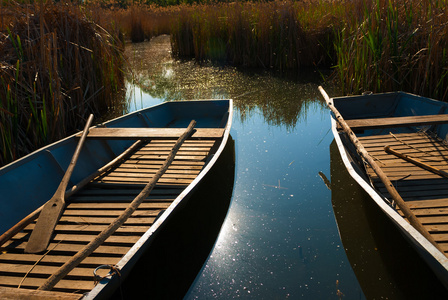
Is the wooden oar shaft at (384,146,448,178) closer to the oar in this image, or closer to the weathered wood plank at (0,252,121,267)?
the weathered wood plank at (0,252,121,267)

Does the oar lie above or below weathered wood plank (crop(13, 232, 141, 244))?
above

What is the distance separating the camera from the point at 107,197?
3.25 meters

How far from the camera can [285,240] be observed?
297 cm

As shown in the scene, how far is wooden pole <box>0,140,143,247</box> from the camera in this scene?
2545mm

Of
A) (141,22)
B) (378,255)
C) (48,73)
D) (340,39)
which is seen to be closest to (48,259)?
(378,255)

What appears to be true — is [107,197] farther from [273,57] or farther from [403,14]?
[273,57]

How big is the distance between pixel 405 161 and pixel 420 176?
394 mm

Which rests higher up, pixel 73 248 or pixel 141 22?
pixel 141 22

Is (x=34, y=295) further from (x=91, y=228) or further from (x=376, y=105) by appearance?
(x=376, y=105)

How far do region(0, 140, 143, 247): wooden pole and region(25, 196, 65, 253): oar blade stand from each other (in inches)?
5.0

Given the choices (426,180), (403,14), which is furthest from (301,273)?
(403,14)

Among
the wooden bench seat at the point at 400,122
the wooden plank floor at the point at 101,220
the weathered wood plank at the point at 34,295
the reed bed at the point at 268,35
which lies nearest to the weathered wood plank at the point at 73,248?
Answer: the wooden plank floor at the point at 101,220

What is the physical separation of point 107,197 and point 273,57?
6.91m

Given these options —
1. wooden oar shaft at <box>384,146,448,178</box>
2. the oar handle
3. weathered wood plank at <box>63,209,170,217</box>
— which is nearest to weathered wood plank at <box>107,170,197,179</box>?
the oar handle
